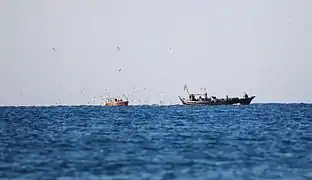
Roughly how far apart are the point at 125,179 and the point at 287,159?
13.7 meters

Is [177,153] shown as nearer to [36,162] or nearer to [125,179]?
[36,162]

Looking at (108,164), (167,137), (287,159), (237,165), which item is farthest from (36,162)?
(167,137)

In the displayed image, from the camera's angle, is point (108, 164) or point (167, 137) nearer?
point (108, 164)

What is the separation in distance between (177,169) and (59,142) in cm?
2384

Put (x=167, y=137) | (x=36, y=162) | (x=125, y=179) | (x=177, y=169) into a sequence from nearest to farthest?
(x=125, y=179) < (x=177, y=169) < (x=36, y=162) < (x=167, y=137)

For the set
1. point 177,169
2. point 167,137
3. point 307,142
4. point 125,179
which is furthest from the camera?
point 167,137

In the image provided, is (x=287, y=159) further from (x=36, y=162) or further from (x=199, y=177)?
(x=36, y=162)

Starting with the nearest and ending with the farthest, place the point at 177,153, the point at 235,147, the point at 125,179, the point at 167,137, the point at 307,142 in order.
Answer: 1. the point at 125,179
2. the point at 177,153
3. the point at 235,147
4. the point at 307,142
5. the point at 167,137

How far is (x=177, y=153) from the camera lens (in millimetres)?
50375

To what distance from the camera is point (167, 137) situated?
69.4 m

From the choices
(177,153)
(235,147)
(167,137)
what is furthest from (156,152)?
(167,137)

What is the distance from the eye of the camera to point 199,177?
124ft

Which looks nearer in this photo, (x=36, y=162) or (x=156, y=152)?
(x=36, y=162)

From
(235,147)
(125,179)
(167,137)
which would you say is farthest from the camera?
(167,137)
